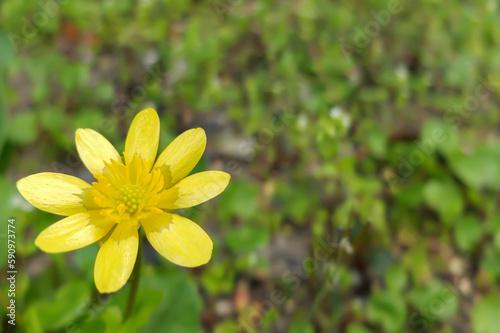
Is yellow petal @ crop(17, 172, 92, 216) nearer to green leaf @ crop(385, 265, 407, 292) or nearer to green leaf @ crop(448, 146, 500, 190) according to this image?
green leaf @ crop(385, 265, 407, 292)

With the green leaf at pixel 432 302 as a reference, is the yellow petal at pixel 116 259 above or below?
above

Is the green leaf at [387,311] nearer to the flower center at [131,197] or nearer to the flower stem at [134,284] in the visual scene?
the flower stem at [134,284]

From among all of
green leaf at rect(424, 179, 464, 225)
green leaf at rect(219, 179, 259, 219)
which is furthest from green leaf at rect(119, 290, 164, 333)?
green leaf at rect(424, 179, 464, 225)

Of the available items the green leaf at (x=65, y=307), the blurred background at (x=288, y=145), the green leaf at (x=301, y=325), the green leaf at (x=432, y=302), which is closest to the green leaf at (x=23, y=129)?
the blurred background at (x=288, y=145)

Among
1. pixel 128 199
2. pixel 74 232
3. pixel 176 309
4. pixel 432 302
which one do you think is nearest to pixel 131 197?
pixel 128 199

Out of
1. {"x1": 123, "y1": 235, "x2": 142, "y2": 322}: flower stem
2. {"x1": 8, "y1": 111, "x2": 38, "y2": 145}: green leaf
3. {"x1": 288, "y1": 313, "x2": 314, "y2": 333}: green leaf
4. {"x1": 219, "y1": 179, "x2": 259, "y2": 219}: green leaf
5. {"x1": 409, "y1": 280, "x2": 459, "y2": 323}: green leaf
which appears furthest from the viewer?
{"x1": 8, "y1": 111, "x2": 38, "y2": 145}: green leaf

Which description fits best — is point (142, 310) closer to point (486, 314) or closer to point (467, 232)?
point (486, 314)
